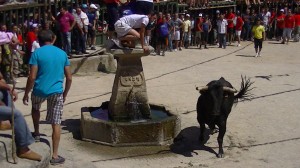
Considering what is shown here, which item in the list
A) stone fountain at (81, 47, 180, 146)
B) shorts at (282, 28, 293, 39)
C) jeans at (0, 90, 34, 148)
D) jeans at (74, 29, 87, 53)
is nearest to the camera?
jeans at (0, 90, 34, 148)

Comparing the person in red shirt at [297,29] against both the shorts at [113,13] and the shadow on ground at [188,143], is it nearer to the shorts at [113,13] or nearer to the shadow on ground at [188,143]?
the shorts at [113,13]

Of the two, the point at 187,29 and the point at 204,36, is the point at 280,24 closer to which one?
the point at 204,36

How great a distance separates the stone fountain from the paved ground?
0.21m

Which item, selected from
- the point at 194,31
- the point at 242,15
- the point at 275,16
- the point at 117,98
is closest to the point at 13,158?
the point at 117,98

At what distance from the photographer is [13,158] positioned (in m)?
7.27

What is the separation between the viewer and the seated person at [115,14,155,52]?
10.6 meters

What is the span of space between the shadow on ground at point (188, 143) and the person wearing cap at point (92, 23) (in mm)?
8645

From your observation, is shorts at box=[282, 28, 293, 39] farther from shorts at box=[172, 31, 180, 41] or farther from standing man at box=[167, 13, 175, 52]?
standing man at box=[167, 13, 175, 52]

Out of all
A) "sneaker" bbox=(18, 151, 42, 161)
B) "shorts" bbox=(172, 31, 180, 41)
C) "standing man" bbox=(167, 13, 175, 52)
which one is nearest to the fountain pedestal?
"sneaker" bbox=(18, 151, 42, 161)

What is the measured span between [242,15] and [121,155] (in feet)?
64.3

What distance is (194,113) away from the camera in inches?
524

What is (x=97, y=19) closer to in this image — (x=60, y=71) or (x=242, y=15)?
(x=242, y=15)

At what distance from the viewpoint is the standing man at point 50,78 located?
8141 millimetres

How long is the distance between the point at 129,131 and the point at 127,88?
0.99 m
